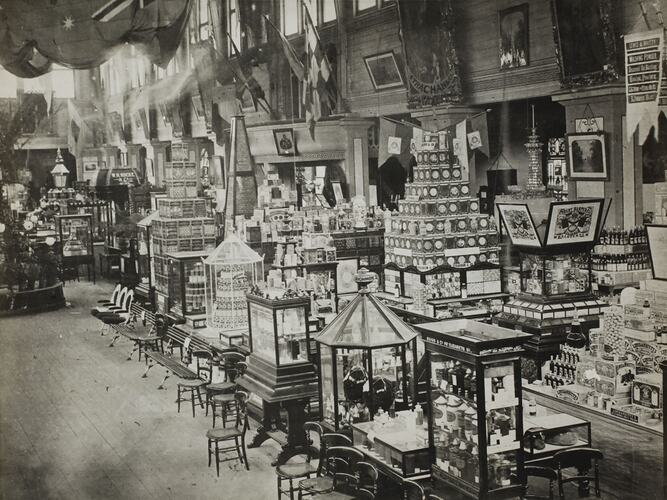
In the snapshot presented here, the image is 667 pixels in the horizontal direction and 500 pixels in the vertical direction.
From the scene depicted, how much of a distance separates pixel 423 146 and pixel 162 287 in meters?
4.74

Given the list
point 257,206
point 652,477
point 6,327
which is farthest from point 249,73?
point 652,477

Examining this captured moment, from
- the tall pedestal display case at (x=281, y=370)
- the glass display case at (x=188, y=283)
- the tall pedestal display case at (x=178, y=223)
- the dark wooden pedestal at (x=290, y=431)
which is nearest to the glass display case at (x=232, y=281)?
the glass display case at (x=188, y=283)

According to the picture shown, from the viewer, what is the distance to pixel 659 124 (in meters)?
6.11

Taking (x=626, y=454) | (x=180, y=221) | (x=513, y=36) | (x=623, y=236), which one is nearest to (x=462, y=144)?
(x=513, y=36)

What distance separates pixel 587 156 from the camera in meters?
8.41

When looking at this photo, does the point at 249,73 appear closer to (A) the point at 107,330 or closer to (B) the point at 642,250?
(A) the point at 107,330

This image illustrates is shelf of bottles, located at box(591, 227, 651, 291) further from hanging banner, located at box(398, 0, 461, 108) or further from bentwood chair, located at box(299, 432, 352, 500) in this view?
bentwood chair, located at box(299, 432, 352, 500)

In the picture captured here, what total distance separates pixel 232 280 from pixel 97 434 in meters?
2.93

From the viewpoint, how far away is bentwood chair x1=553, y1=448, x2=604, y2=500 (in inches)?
184

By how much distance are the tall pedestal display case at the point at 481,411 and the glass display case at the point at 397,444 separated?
0.20 metres

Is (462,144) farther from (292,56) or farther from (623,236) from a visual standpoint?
(292,56)

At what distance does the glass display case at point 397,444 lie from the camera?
4.66m

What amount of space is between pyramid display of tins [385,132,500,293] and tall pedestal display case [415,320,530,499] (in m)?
4.94

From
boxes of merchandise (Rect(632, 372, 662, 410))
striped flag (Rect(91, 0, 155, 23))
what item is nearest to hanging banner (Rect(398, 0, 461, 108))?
striped flag (Rect(91, 0, 155, 23))
